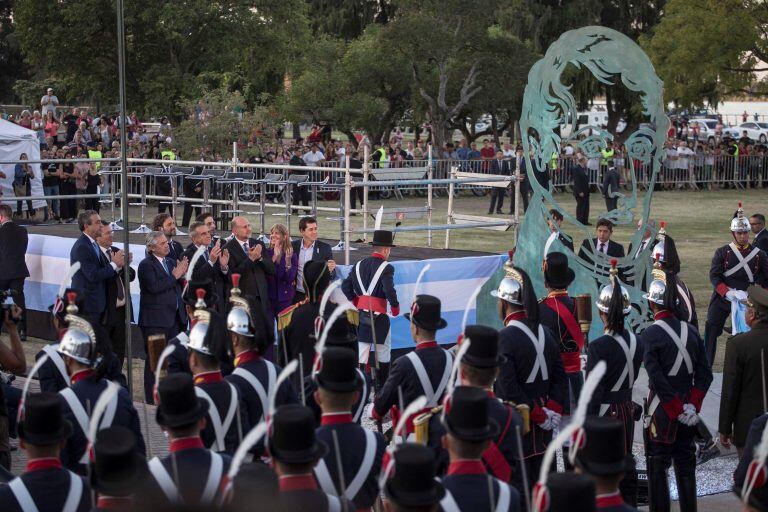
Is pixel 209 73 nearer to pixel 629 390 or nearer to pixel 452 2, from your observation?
pixel 452 2

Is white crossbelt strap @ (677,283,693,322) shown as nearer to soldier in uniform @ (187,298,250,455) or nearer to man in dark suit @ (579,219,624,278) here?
man in dark suit @ (579,219,624,278)

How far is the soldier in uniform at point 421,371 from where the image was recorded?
722 cm

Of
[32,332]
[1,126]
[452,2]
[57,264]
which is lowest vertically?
[32,332]

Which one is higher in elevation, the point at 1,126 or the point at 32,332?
the point at 1,126

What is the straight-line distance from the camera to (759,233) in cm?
1354

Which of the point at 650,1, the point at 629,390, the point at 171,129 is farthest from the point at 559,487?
the point at 650,1

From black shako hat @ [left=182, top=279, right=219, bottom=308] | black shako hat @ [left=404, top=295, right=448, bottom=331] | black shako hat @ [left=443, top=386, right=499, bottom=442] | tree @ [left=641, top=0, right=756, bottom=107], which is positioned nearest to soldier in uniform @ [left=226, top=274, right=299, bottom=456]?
black shako hat @ [left=404, top=295, right=448, bottom=331]

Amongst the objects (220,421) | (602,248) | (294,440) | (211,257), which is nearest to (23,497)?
(294,440)

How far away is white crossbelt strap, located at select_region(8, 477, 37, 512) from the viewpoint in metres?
5.11

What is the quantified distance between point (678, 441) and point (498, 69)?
32.3m

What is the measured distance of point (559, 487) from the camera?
14.6 feet

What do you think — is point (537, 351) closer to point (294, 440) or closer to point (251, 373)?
point (251, 373)

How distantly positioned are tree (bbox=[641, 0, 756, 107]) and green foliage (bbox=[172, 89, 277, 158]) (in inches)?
548

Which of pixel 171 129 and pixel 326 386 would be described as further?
pixel 171 129
